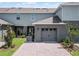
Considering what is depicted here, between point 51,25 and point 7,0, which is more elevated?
point 7,0

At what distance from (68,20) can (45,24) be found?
3455 millimetres

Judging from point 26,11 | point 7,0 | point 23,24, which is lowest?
point 23,24

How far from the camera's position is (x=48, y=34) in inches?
1134

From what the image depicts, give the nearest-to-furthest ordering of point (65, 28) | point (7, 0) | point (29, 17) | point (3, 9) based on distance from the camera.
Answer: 1. point (7, 0)
2. point (65, 28)
3. point (29, 17)
4. point (3, 9)

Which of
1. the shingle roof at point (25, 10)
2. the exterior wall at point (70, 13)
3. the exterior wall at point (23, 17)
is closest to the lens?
the exterior wall at point (70, 13)

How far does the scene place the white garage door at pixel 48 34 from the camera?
2877 centimetres

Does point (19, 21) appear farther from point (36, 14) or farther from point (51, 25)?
point (51, 25)

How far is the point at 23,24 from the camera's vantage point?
4006cm

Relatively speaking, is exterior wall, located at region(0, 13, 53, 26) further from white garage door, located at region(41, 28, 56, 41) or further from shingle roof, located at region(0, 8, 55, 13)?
white garage door, located at region(41, 28, 56, 41)

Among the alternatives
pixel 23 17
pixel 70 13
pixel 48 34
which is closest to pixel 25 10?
pixel 23 17

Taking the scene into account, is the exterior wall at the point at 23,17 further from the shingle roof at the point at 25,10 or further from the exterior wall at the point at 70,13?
the exterior wall at the point at 70,13

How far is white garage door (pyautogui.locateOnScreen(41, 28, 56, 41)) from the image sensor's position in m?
28.8

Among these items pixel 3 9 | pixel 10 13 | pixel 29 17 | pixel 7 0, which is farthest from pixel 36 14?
pixel 7 0

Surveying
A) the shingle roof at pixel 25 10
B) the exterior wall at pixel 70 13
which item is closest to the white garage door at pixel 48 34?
the exterior wall at pixel 70 13
